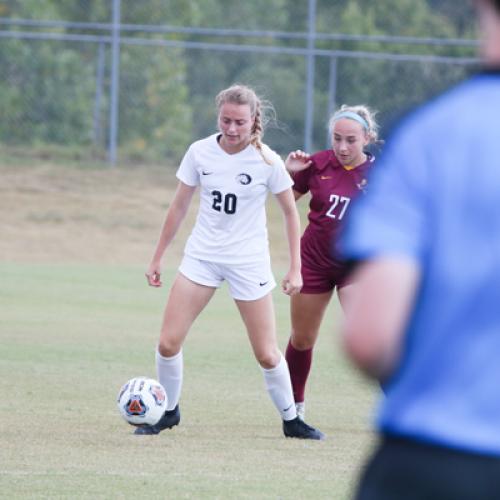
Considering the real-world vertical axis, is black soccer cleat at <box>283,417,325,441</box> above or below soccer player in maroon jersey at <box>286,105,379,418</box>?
below

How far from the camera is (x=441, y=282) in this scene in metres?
1.90

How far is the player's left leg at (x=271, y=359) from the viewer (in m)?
6.77

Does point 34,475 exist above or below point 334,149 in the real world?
below

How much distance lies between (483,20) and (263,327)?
16.2 ft

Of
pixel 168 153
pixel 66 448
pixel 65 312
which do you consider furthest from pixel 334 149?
pixel 168 153

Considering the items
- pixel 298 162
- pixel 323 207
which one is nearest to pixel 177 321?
pixel 323 207

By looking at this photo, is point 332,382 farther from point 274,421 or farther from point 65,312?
point 65,312

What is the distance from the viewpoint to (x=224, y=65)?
78.6ft

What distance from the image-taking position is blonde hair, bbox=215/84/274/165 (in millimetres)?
6602

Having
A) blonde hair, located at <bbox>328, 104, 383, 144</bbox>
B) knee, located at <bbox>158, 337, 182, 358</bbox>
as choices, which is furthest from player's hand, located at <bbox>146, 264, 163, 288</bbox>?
blonde hair, located at <bbox>328, 104, 383, 144</bbox>

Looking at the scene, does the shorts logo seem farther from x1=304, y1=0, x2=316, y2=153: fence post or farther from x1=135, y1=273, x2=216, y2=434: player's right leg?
x1=304, y1=0, x2=316, y2=153: fence post

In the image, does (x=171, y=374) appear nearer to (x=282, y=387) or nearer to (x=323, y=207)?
(x=282, y=387)

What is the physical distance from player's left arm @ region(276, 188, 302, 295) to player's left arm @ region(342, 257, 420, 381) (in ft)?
15.7

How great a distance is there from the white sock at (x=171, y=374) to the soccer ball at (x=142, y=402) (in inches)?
3.2
